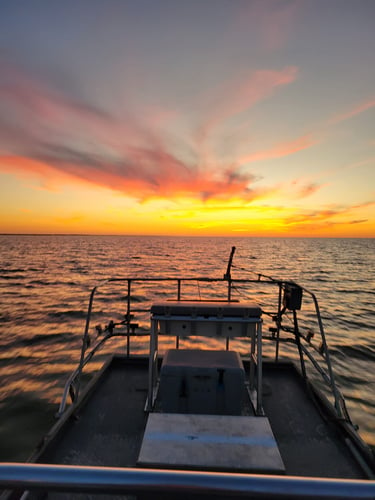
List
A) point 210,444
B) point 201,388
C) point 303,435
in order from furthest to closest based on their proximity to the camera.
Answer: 1. point 303,435
2. point 201,388
3. point 210,444

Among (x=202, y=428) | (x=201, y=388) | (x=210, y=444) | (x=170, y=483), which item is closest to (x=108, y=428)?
(x=201, y=388)

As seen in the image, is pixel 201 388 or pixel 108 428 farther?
pixel 108 428

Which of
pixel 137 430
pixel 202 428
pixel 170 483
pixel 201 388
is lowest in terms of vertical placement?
pixel 137 430

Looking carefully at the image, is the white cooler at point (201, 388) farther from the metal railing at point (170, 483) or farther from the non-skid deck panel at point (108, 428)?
the metal railing at point (170, 483)

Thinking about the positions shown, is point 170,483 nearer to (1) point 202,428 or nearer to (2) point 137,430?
(1) point 202,428

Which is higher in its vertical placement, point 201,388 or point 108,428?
point 201,388

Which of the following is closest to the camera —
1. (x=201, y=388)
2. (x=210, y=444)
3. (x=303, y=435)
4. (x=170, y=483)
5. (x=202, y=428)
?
(x=170, y=483)

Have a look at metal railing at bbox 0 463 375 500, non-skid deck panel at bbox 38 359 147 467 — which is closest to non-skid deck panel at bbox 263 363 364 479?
non-skid deck panel at bbox 38 359 147 467

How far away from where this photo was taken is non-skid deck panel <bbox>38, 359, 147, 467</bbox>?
4.04 meters

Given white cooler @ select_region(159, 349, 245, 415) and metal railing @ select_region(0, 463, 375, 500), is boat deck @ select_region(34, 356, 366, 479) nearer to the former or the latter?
white cooler @ select_region(159, 349, 245, 415)

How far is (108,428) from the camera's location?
15.4ft

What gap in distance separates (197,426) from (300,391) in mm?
3719

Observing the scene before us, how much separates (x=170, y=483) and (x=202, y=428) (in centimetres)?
270

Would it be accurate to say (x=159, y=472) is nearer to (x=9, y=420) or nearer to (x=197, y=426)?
(x=197, y=426)
